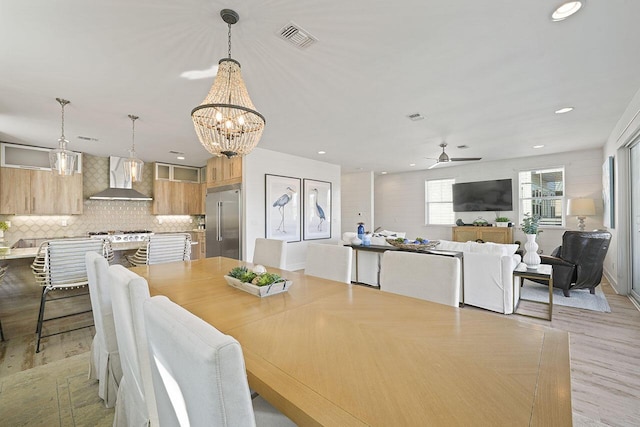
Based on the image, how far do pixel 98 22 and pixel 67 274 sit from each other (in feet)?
7.55

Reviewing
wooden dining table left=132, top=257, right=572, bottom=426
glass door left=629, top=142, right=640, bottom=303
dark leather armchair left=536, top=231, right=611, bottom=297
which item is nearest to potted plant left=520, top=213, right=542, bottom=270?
dark leather armchair left=536, top=231, right=611, bottom=297

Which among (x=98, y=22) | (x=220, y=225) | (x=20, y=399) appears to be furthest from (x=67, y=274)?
(x=220, y=225)

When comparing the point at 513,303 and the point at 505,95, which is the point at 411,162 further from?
the point at 513,303

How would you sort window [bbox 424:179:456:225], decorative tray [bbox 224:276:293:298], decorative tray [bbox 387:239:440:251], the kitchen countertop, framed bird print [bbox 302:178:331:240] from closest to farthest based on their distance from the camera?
1. decorative tray [bbox 224:276:293:298]
2. the kitchen countertop
3. decorative tray [bbox 387:239:440:251]
4. framed bird print [bbox 302:178:331:240]
5. window [bbox 424:179:456:225]

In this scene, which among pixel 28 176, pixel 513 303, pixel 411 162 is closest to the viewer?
pixel 513 303

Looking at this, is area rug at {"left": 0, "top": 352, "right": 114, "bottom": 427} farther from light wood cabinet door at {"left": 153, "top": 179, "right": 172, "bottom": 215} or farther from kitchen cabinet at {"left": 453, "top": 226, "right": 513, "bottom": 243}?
kitchen cabinet at {"left": 453, "top": 226, "right": 513, "bottom": 243}

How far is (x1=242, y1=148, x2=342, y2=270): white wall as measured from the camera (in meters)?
5.20

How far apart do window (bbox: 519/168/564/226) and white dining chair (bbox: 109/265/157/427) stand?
7780 millimetres

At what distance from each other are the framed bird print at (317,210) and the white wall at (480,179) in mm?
2794

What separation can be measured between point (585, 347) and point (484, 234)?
15.0ft

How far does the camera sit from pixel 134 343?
1113 millimetres

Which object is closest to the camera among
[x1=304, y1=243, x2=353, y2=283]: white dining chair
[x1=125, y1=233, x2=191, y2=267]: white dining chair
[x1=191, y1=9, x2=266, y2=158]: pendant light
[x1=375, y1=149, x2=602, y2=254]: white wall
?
[x1=191, y1=9, x2=266, y2=158]: pendant light

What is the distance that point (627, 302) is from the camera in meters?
3.67

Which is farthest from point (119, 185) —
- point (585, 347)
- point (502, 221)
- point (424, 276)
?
point (502, 221)
